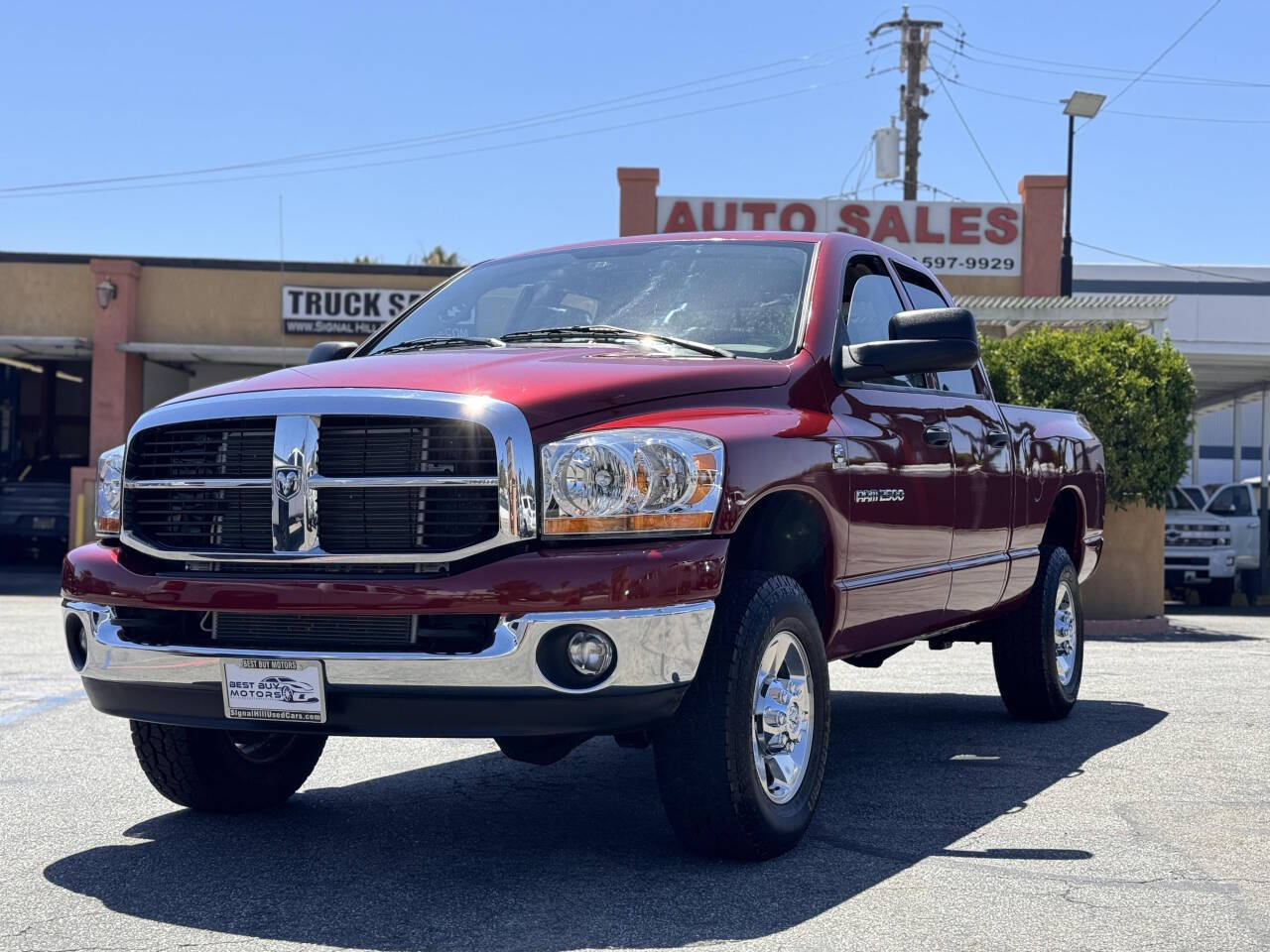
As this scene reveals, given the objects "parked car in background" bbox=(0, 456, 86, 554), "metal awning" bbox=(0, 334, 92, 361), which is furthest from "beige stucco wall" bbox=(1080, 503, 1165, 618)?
"metal awning" bbox=(0, 334, 92, 361)

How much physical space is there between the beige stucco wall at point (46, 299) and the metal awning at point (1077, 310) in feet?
43.8

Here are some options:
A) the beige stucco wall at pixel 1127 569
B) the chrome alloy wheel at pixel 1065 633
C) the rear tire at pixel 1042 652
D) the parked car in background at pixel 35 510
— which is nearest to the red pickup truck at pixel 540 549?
the rear tire at pixel 1042 652

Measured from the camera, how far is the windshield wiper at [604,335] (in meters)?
5.29

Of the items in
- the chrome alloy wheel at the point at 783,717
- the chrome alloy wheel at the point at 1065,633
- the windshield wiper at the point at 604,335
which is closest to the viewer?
the chrome alloy wheel at the point at 783,717

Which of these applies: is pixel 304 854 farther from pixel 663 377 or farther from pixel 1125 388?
pixel 1125 388

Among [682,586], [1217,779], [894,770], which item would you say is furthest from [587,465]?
[1217,779]

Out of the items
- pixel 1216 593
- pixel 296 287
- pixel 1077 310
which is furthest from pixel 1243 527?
pixel 296 287

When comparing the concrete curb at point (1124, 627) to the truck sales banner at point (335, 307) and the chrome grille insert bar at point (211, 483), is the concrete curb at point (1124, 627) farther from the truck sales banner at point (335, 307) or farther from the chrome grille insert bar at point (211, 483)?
the truck sales banner at point (335, 307)

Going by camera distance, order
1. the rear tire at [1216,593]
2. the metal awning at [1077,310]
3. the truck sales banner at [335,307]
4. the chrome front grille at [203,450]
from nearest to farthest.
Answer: the chrome front grille at [203,450] → the metal awning at [1077,310] → the rear tire at [1216,593] → the truck sales banner at [335,307]

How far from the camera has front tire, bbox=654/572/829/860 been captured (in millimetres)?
4441

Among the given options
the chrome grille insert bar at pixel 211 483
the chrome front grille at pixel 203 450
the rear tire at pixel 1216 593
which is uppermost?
the chrome front grille at pixel 203 450

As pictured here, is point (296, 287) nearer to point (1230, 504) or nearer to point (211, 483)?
point (1230, 504)

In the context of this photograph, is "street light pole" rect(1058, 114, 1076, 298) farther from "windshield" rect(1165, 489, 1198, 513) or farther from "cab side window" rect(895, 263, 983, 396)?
"cab side window" rect(895, 263, 983, 396)

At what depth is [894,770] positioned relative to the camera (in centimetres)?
649
